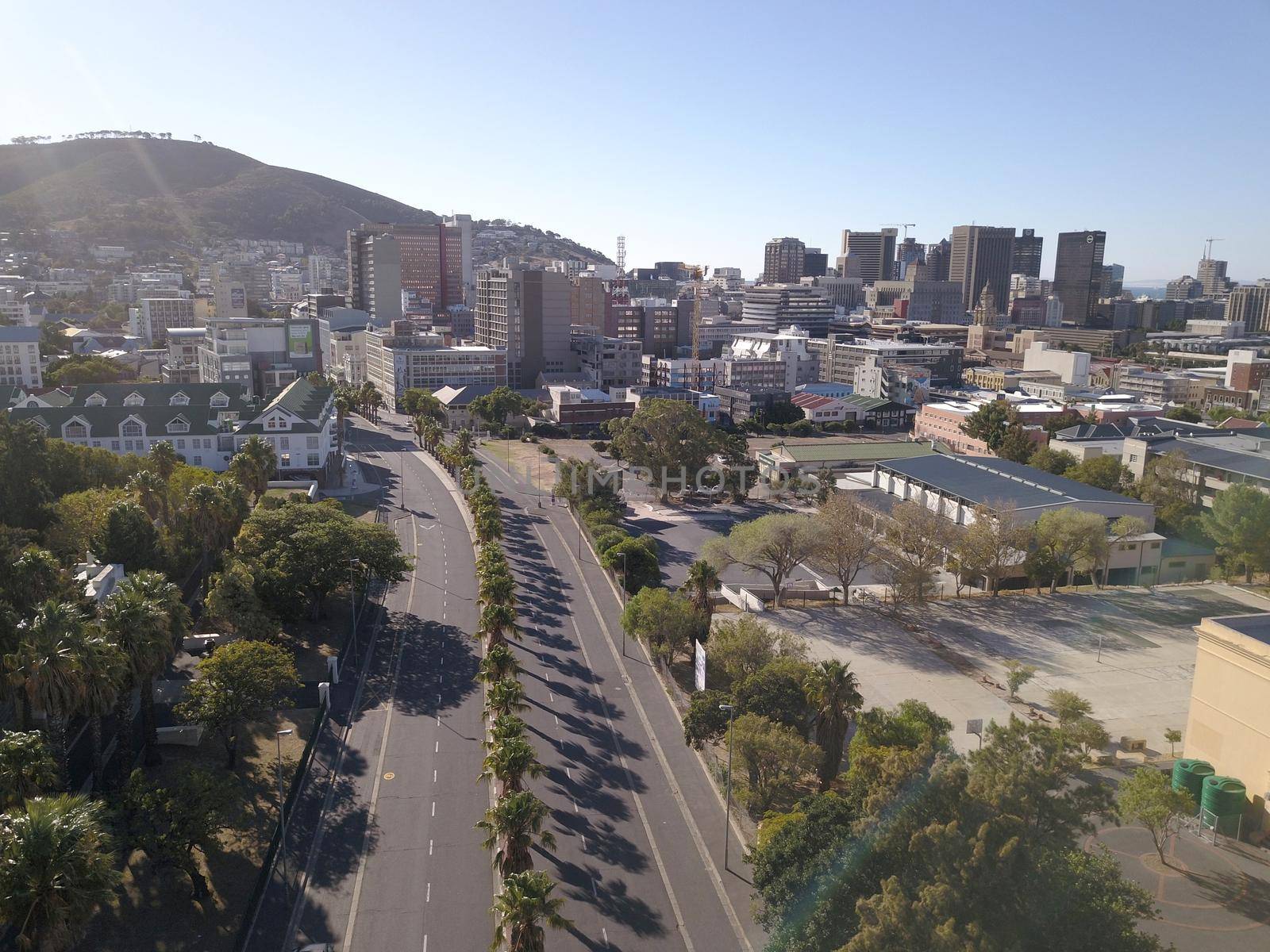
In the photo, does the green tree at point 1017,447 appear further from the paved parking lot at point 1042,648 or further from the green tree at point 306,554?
the green tree at point 306,554

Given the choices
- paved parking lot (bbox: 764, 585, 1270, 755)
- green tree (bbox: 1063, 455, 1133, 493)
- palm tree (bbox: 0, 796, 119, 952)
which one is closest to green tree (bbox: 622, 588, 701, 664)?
paved parking lot (bbox: 764, 585, 1270, 755)

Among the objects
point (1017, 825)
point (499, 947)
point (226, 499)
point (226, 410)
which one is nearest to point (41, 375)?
point (226, 410)

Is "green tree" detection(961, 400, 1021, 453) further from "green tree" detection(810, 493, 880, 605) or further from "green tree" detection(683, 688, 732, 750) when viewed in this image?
"green tree" detection(683, 688, 732, 750)

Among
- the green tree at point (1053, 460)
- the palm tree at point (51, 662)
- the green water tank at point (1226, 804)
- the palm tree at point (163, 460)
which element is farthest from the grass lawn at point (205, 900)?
the green tree at point (1053, 460)

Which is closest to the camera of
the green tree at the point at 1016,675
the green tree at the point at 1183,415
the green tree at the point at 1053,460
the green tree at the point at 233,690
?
the green tree at the point at 233,690

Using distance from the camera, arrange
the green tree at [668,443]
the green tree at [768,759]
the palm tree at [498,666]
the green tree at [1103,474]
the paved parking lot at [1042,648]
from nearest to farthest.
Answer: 1. the green tree at [768,759]
2. the palm tree at [498,666]
3. the paved parking lot at [1042,648]
4. the green tree at [1103,474]
5. the green tree at [668,443]

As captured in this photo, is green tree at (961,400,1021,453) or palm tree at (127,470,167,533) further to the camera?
green tree at (961,400,1021,453)

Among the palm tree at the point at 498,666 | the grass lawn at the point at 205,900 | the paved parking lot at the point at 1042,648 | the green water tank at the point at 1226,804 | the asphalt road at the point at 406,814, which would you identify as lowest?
the grass lawn at the point at 205,900

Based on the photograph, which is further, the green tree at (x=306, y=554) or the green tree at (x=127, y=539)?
the green tree at (x=306, y=554)
